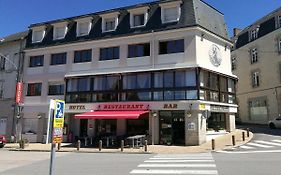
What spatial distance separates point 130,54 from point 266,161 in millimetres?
14443

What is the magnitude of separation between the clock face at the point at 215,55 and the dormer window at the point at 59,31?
43.5ft

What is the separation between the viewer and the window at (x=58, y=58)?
2814 centimetres

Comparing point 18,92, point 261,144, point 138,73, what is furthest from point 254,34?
point 18,92

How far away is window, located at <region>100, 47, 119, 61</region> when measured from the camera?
84.9ft

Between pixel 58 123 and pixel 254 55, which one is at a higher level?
pixel 254 55

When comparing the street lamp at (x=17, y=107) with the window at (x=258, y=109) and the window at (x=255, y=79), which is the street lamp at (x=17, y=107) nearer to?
the window at (x=258, y=109)

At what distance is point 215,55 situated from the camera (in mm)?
25188

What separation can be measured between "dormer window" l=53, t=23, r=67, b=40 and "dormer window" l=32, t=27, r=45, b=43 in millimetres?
1336

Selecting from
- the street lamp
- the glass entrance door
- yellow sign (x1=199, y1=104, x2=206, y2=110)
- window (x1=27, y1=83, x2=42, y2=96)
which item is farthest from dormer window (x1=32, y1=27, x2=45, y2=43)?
yellow sign (x1=199, y1=104, x2=206, y2=110)

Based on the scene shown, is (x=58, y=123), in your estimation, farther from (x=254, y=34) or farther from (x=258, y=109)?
(x=254, y=34)

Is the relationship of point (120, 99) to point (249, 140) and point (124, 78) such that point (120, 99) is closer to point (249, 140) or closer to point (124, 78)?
point (124, 78)

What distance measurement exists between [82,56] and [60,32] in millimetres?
3923

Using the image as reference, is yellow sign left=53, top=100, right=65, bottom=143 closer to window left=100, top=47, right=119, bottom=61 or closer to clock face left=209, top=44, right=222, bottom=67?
window left=100, top=47, right=119, bottom=61

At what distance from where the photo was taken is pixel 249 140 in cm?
2253
